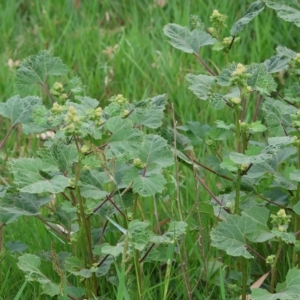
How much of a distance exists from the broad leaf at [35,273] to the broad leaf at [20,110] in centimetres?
39

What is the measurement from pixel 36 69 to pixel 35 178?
0.46m

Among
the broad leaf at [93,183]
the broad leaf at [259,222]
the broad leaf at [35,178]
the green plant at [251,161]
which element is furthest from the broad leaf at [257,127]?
the broad leaf at [35,178]

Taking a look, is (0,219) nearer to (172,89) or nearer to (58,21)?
(172,89)

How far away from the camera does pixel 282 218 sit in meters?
1.89

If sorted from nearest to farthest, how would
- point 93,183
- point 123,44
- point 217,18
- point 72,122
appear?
point 72,122, point 93,183, point 217,18, point 123,44

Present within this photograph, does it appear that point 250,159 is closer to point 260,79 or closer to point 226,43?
point 260,79

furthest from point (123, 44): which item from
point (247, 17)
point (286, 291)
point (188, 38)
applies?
point (286, 291)

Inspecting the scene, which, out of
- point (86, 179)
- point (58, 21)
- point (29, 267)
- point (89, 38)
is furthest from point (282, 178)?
point (58, 21)

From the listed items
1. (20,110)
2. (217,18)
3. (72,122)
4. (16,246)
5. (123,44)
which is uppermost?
(217,18)

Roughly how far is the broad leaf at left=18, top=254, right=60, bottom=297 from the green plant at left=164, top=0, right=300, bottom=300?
1.44 feet

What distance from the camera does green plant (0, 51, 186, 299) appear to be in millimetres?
1835

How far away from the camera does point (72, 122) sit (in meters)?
1.77

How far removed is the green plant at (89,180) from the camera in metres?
1.83

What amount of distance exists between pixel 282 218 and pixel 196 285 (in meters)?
0.36
